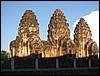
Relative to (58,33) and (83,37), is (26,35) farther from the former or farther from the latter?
(83,37)

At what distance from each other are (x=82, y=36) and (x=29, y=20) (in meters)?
11.2

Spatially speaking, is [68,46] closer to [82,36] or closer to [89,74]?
[82,36]

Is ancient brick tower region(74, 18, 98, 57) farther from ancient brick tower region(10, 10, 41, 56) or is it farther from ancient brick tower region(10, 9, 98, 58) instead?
ancient brick tower region(10, 10, 41, 56)

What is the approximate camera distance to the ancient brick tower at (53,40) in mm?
30544

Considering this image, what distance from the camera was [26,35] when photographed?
3189 cm

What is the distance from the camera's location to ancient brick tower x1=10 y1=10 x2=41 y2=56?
100.0 ft

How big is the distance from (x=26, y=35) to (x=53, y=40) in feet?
16.4

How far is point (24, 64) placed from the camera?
19625 millimetres

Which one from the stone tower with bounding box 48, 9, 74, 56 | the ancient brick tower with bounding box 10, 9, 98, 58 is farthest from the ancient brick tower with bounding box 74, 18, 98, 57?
the stone tower with bounding box 48, 9, 74, 56

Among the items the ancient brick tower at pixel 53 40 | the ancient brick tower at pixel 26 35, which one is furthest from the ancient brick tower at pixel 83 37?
the ancient brick tower at pixel 26 35

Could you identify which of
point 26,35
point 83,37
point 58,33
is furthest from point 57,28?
point 83,37

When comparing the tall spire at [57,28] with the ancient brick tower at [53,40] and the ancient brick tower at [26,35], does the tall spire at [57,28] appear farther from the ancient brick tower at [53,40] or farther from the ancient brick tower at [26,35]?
the ancient brick tower at [26,35]

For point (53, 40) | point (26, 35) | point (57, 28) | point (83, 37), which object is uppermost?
point (57, 28)

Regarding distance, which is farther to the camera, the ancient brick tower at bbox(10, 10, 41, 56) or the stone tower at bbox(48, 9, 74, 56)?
the stone tower at bbox(48, 9, 74, 56)
